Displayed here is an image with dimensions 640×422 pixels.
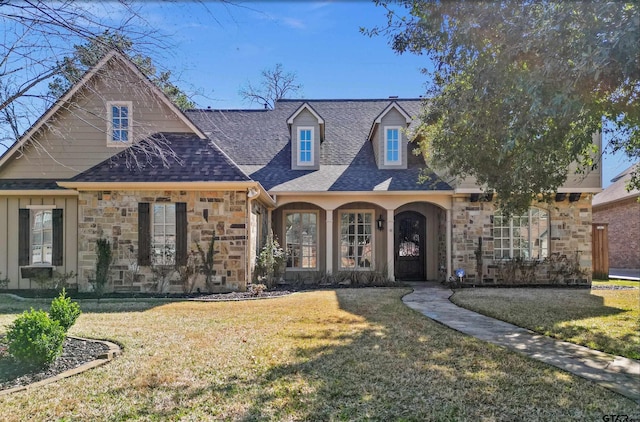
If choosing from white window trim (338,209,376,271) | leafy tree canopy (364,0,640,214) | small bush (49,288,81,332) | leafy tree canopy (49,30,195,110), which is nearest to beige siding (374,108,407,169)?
white window trim (338,209,376,271)

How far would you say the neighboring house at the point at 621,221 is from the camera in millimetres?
20375

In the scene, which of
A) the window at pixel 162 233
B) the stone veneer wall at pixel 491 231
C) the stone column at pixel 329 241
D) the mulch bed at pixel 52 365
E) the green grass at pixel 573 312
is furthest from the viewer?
the stone column at pixel 329 241

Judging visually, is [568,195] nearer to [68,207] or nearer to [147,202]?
[147,202]

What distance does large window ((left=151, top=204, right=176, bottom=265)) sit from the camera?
1080cm

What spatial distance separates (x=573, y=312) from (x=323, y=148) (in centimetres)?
988

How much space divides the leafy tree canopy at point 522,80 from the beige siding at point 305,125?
17.8 ft

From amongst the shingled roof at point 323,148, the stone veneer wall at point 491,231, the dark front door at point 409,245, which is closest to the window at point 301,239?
the shingled roof at point 323,148

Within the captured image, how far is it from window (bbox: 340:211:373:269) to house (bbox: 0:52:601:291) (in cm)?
3

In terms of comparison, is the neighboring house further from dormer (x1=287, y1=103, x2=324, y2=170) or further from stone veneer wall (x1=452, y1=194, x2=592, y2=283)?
dormer (x1=287, y1=103, x2=324, y2=170)

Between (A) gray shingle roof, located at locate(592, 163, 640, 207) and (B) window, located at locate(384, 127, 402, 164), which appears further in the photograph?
(A) gray shingle roof, located at locate(592, 163, 640, 207)

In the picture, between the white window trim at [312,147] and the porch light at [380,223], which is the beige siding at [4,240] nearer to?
the white window trim at [312,147]

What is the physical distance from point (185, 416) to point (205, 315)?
14.7ft

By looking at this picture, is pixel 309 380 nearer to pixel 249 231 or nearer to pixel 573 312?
pixel 573 312

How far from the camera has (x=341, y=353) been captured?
5250 millimetres
